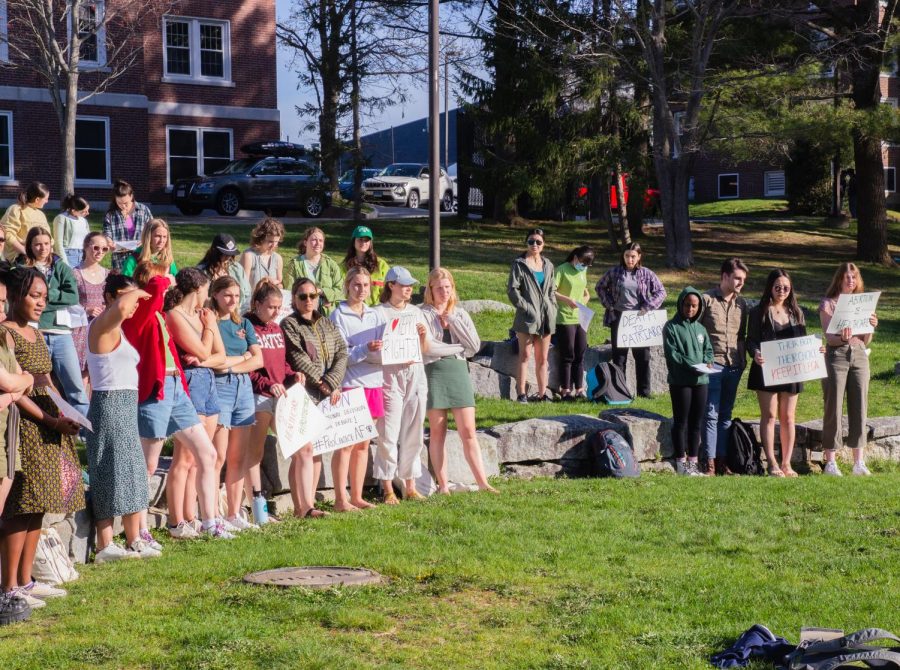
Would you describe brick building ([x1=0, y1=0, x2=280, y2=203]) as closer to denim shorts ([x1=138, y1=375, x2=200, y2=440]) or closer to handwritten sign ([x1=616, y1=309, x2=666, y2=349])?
handwritten sign ([x1=616, y1=309, x2=666, y2=349])

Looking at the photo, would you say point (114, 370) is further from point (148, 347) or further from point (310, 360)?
point (310, 360)

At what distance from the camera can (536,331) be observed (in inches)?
539

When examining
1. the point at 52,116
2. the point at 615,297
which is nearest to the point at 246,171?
the point at 52,116

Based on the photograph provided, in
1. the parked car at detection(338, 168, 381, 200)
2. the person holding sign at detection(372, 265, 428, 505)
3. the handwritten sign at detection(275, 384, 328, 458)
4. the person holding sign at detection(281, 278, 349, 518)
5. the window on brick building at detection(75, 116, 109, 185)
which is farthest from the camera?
the window on brick building at detection(75, 116, 109, 185)

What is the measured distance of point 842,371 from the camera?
12.1 m

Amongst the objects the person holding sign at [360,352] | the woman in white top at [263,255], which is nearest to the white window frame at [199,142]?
the woman in white top at [263,255]

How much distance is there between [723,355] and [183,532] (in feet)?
19.1

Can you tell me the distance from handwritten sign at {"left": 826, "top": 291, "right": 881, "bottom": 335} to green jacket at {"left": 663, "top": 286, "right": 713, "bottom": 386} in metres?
1.28

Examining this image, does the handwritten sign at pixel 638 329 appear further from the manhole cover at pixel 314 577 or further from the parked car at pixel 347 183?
the parked car at pixel 347 183

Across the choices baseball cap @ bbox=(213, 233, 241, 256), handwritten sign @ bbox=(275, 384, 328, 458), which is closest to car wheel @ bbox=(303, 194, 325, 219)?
baseball cap @ bbox=(213, 233, 241, 256)

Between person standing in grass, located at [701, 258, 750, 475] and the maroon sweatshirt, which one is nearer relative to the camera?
the maroon sweatshirt

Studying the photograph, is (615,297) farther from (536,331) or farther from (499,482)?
(499,482)

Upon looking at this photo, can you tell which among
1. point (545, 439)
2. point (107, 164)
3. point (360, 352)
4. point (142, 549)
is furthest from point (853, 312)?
point (107, 164)

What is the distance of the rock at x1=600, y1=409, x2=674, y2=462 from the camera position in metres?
12.1
